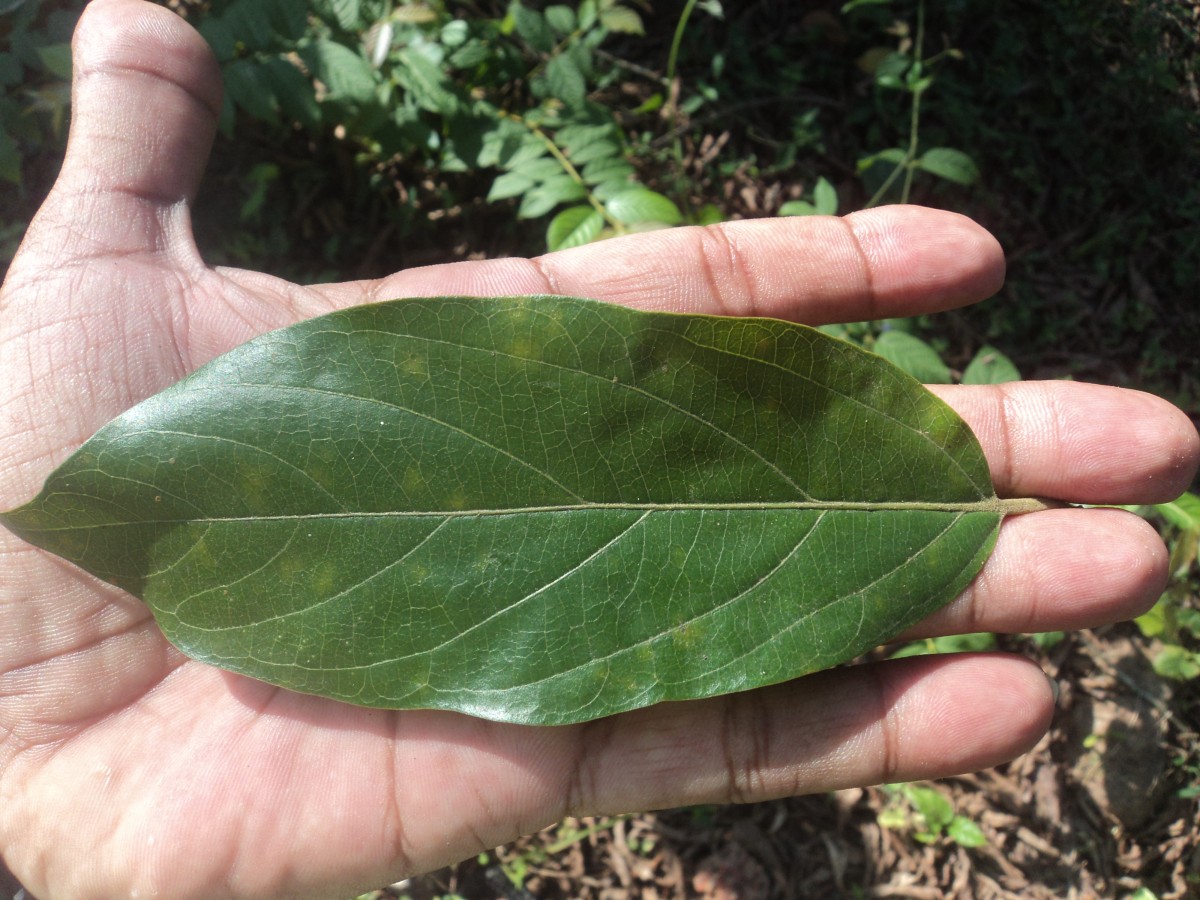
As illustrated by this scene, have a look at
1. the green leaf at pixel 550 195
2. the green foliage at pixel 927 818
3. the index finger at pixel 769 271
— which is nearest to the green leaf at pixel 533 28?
the green leaf at pixel 550 195

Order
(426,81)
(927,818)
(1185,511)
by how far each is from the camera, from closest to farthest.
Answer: (1185,511)
(426,81)
(927,818)

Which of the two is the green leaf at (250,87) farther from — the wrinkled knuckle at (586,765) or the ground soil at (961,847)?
the ground soil at (961,847)

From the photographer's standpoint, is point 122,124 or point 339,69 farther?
point 339,69

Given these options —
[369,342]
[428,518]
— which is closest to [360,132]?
[369,342]

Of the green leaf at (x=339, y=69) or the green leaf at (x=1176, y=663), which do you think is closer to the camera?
the green leaf at (x=339, y=69)

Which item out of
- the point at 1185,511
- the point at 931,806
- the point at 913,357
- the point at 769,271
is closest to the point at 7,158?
the point at 769,271

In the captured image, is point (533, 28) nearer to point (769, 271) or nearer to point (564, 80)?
point (564, 80)

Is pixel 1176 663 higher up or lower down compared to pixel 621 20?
lower down
